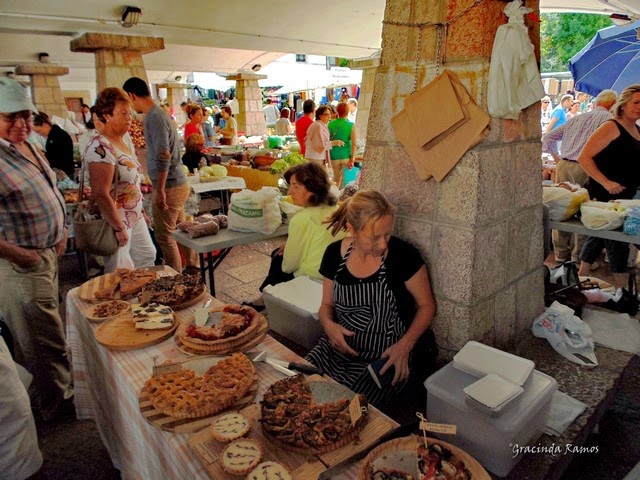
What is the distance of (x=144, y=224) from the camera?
3562 mm

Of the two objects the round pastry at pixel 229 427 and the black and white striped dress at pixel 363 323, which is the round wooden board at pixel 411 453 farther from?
the black and white striped dress at pixel 363 323

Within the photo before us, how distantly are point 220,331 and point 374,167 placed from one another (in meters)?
1.21

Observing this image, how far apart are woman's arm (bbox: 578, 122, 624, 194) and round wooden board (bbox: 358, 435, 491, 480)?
3.49m

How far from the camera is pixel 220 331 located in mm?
1854

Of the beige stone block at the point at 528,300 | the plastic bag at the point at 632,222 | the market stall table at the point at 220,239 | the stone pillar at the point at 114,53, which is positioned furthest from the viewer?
the stone pillar at the point at 114,53

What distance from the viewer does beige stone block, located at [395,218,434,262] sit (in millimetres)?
2160

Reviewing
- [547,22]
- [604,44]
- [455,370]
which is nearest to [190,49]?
[604,44]

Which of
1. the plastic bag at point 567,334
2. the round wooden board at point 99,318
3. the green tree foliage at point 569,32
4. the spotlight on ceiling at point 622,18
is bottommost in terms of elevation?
the plastic bag at point 567,334

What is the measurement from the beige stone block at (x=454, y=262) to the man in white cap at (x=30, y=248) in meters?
2.20

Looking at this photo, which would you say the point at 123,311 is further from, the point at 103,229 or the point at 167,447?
the point at 103,229

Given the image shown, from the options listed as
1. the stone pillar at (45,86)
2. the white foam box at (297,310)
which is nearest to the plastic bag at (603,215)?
the white foam box at (297,310)

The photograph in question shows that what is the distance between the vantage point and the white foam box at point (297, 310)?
2445 millimetres

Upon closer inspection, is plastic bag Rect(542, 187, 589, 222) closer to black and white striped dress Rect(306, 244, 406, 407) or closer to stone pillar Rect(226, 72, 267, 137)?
black and white striped dress Rect(306, 244, 406, 407)

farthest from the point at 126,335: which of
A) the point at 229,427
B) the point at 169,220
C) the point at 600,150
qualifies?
the point at 600,150
